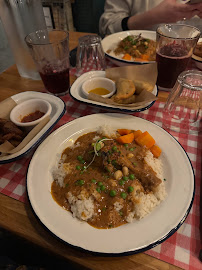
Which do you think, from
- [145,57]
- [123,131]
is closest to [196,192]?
[123,131]

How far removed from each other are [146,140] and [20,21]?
207cm

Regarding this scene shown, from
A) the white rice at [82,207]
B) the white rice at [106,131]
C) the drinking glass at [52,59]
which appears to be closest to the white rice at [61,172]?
the white rice at [82,207]

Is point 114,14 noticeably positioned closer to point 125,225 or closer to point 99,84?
point 99,84

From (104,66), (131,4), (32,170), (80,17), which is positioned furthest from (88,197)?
(80,17)

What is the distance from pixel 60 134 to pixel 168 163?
102 cm

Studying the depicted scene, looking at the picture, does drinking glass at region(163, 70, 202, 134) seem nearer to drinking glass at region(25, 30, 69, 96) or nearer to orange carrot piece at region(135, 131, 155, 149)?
orange carrot piece at region(135, 131, 155, 149)

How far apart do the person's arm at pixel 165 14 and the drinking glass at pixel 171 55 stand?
1.41 metres

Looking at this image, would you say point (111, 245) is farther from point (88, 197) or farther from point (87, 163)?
point (87, 163)

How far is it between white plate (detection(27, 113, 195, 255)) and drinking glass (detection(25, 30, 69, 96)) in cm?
81

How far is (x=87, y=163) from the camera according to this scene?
1679mm

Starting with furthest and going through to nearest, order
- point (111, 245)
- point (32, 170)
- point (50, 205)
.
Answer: point (32, 170) < point (50, 205) < point (111, 245)

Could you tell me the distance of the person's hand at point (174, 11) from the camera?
3.50m

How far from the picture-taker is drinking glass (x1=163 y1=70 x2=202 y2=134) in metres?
2.02

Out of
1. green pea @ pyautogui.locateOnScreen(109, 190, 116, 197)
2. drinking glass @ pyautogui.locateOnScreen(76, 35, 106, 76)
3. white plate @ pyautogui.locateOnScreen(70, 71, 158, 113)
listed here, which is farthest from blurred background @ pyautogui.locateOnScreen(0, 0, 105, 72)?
green pea @ pyautogui.locateOnScreen(109, 190, 116, 197)
